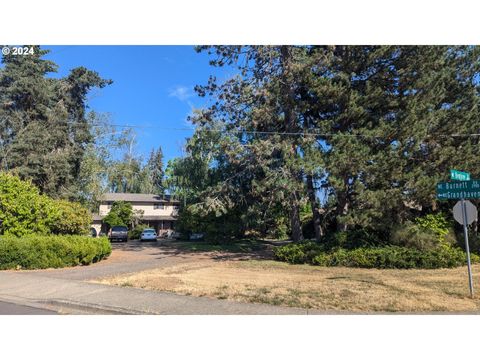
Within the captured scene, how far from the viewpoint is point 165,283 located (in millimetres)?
11023

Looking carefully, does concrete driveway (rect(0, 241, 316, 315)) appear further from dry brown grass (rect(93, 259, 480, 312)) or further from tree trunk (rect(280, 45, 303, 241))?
tree trunk (rect(280, 45, 303, 241))

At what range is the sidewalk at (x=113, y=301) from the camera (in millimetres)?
7438

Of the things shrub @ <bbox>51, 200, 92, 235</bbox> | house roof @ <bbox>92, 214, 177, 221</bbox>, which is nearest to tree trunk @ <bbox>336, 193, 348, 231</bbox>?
shrub @ <bbox>51, 200, 92, 235</bbox>

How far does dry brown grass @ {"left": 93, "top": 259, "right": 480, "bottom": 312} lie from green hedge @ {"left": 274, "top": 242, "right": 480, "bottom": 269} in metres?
0.69

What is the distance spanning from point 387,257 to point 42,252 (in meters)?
13.3

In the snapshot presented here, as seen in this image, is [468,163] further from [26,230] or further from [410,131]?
[26,230]

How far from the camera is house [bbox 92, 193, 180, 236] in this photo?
51.8m

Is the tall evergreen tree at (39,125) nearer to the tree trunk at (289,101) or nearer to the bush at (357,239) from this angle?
the tree trunk at (289,101)

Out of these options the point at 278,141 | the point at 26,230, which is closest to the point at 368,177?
the point at 278,141

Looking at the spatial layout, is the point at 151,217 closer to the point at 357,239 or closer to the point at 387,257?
the point at 357,239

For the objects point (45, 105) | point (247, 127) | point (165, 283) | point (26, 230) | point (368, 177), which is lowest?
point (165, 283)

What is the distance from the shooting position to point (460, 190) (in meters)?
9.20

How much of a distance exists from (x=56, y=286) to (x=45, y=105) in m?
28.5

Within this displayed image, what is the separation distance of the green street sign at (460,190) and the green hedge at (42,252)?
44.8 feet
